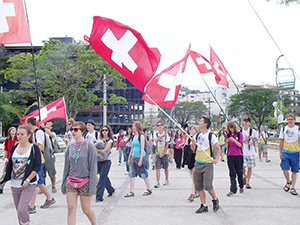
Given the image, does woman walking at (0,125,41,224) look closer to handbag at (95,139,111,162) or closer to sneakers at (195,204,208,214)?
handbag at (95,139,111,162)

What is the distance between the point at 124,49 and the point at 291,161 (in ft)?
15.3

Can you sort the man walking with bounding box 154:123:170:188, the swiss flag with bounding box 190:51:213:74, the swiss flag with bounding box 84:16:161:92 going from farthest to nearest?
the swiss flag with bounding box 190:51:213:74 → the man walking with bounding box 154:123:170:188 → the swiss flag with bounding box 84:16:161:92

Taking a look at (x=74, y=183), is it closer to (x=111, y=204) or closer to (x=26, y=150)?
(x=26, y=150)

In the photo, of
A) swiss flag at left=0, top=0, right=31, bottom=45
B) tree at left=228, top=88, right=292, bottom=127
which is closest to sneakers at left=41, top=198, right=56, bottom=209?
swiss flag at left=0, top=0, right=31, bottom=45

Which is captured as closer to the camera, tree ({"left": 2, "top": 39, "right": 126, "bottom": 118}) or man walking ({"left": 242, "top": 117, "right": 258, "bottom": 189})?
man walking ({"left": 242, "top": 117, "right": 258, "bottom": 189})

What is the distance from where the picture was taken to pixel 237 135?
23.0ft

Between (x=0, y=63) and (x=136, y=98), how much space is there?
26283 millimetres

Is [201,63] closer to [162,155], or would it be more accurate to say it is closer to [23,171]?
[162,155]

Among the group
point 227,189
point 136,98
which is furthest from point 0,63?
point 227,189

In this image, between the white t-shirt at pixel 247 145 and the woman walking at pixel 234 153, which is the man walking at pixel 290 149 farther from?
the woman walking at pixel 234 153

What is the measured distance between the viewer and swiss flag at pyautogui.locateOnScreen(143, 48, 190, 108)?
737cm

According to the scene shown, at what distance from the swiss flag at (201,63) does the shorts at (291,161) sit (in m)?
3.94

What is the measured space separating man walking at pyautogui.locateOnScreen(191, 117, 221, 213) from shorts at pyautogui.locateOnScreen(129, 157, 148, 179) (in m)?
1.60

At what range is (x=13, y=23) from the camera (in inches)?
271
